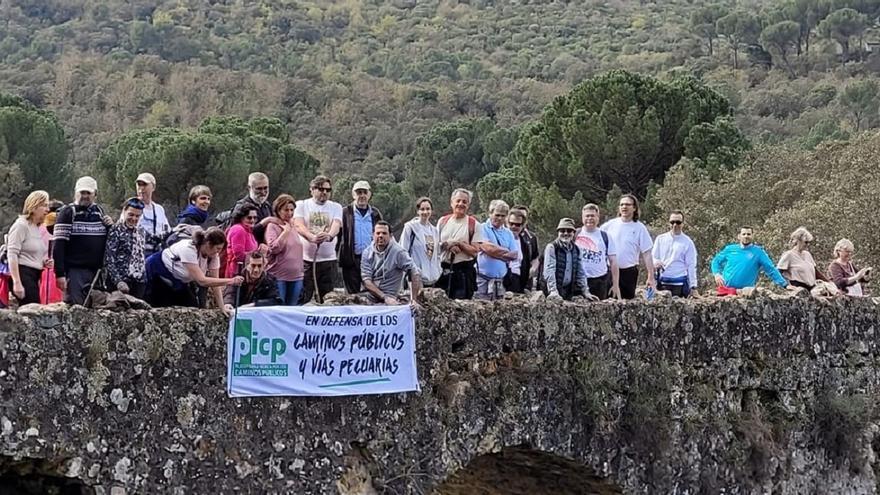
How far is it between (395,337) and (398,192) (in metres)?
25.2

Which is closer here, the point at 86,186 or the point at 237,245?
the point at 86,186

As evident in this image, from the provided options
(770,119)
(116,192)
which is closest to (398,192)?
(116,192)

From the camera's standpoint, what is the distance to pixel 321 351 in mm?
9984

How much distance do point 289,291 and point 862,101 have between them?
149ft

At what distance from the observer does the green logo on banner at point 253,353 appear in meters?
9.50

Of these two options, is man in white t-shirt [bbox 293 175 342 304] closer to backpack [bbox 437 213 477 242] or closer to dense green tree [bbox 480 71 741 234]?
backpack [bbox 437 213 477 242]

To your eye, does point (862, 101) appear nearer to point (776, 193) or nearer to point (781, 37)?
point (781, 37)

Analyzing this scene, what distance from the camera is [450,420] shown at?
10836 millimetres

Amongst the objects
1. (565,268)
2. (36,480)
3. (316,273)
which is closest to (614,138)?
(565,268)

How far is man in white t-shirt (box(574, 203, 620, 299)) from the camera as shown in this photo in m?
12.7

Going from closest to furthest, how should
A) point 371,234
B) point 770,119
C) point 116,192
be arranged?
point 371,234 → point 116,192 → point 770,119

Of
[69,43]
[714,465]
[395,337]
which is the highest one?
[69,43]

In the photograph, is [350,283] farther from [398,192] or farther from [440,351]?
[398,192]

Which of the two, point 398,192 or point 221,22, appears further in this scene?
point 221,22
